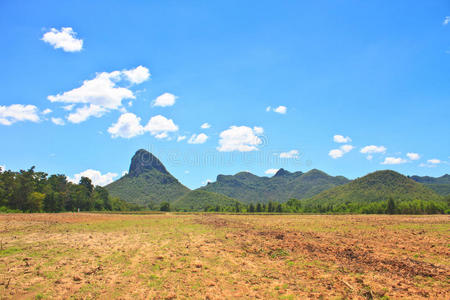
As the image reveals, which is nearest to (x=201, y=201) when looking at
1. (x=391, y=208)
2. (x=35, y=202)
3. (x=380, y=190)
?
(x=380, y=190)

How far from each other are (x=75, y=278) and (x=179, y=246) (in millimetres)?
8060

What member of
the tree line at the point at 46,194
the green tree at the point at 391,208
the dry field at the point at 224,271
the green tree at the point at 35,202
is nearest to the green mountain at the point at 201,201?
the tree line at the point at 46,194

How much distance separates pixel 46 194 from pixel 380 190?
154089mm

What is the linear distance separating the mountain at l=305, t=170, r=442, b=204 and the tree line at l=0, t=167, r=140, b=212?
12300cm

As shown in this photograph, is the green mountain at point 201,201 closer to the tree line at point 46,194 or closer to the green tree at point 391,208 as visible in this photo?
the tree line at point 46,194

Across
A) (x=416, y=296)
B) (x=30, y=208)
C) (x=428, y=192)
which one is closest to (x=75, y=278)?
(x=416, y=296)

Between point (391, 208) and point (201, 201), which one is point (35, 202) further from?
point (201, 201)

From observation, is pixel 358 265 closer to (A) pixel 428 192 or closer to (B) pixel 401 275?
(B) pixel 401 275

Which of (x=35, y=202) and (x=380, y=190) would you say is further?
(x=380, y=190)

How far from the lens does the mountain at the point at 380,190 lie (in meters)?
132

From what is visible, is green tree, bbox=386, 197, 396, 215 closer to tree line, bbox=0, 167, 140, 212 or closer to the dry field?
the dry field

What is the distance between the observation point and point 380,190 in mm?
142750

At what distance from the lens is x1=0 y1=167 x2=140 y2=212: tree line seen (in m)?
66.7

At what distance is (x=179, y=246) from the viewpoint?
18000 millimetres
